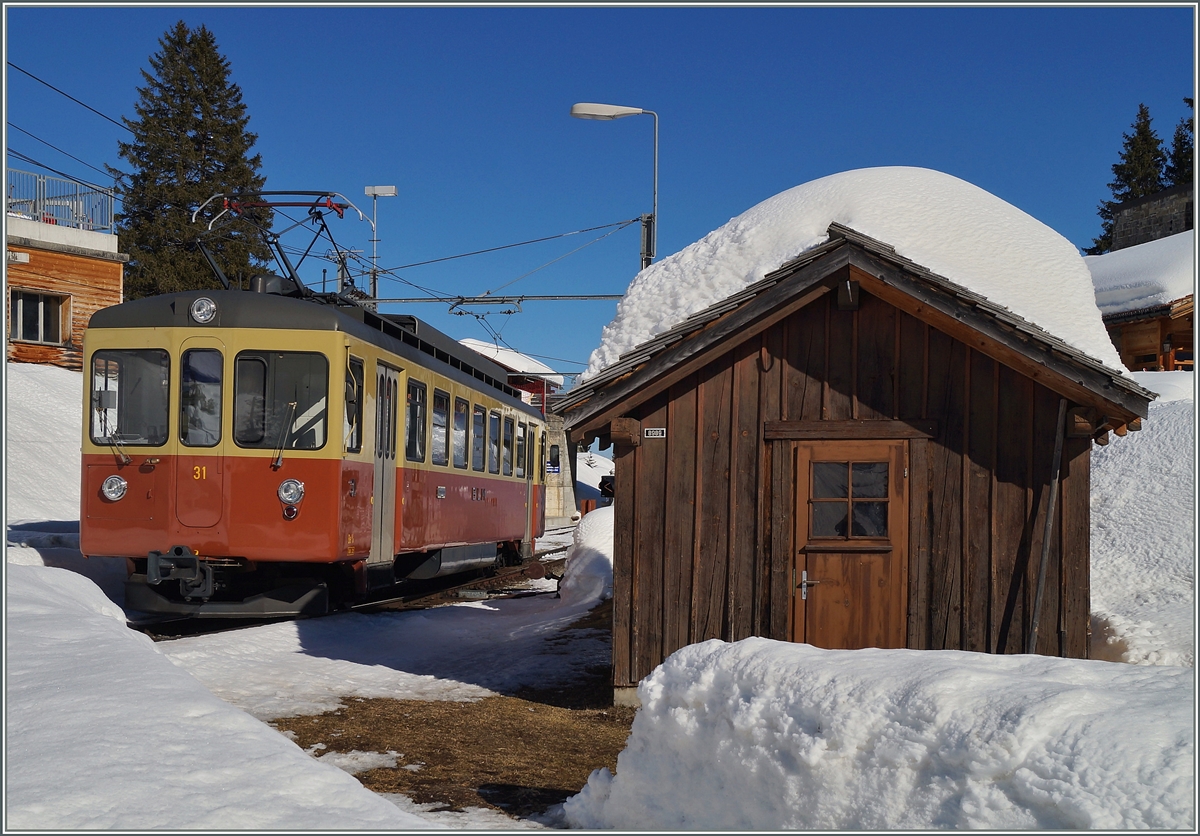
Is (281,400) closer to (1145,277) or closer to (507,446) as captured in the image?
(507,446)

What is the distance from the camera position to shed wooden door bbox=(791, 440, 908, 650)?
8.72 metres

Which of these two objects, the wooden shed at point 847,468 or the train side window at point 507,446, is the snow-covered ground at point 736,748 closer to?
the wooden shed at point 847,468

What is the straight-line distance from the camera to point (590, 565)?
55.8 feet

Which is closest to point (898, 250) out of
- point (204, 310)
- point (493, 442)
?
point (493, 442)

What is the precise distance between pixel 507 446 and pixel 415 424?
5705 mm

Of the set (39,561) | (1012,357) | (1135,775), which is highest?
(1012,357)

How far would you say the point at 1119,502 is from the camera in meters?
14.4

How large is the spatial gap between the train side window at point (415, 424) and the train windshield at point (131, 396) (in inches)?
108

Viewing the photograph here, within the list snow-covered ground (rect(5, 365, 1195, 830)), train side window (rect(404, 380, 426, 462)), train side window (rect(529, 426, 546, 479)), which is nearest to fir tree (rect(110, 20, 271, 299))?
train side window (rect(529, 426, 546, 479))

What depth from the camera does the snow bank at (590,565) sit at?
53.5 ft

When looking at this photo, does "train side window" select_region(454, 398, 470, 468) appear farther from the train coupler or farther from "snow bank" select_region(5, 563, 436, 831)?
"snow bank" select_region(5, 563, 436, 831)

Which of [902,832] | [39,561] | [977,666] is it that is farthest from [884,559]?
[39,561]

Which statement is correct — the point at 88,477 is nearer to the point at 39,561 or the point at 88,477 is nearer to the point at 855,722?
the point at 39,561

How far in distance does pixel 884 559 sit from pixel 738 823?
4.39m
